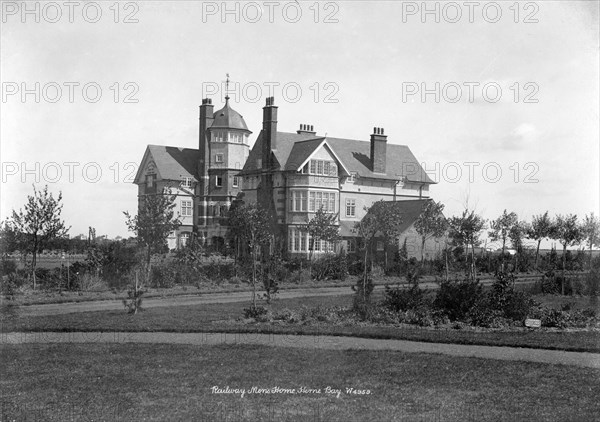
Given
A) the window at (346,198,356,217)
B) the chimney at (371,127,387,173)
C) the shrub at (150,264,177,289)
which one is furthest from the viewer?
the chimney at (371,127,387,173)

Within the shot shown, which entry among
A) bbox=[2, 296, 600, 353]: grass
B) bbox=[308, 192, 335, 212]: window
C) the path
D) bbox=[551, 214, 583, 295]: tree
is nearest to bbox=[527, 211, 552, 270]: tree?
bbox=[551, 214, 583, 295]: tree

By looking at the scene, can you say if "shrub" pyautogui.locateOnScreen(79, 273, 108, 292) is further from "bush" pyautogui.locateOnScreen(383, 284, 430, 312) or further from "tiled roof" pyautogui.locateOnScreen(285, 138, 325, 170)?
"tiled roof" pyautogui.locateOnScreen(285, 138, 325, 170)

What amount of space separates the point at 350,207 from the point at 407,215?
5705 millimetres

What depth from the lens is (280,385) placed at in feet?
29.6

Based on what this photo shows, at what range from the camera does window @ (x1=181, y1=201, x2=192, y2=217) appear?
187ft

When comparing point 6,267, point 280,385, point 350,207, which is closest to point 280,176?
point 350,207

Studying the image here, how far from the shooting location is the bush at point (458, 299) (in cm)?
1606

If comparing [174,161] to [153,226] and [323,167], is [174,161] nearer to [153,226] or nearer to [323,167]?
[323,167]

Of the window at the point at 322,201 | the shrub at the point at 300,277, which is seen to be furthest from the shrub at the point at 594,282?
the window at the point at 322,201

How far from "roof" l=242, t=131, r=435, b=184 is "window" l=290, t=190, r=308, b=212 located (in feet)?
5.97

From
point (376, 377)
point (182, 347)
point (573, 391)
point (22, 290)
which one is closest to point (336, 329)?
point (182, 347)

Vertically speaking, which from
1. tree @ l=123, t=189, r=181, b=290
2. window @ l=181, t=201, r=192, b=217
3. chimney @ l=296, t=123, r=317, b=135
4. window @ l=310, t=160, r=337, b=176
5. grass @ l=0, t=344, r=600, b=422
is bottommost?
grass @ l=0, t=344, r=600, b=422

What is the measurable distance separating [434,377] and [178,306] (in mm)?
11232

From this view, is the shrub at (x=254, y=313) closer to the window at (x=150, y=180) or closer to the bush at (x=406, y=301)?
the bush at (x=406, y=301)
